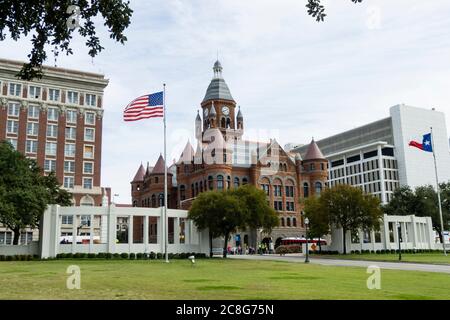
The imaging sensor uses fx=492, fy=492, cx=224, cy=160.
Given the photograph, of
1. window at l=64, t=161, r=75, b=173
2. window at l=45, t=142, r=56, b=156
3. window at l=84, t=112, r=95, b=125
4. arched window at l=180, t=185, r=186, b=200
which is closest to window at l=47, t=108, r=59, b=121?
window at l=45, t=142, r=56, b=156

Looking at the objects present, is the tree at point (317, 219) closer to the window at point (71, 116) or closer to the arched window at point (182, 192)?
the arched window at point (182, 192)

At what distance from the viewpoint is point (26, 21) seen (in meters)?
11.7

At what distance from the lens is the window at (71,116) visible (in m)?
88.6

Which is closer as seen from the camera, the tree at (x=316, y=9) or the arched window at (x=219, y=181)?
the tree at (x=316, y=9)

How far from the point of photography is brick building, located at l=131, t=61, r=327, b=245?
95.4 metres

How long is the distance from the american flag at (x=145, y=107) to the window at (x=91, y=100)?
178 ft

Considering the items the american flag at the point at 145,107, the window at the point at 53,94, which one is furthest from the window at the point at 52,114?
the american flag at the point at 145,107

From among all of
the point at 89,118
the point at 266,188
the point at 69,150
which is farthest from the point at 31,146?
the point at 266,188

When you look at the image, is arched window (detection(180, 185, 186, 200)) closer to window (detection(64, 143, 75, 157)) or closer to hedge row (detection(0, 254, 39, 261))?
window (detection(64, 143, 75, 157))

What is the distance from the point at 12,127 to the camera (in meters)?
84.8

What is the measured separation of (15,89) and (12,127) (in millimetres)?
6747

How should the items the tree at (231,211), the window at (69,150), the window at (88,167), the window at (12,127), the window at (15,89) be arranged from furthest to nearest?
the window at (88,167)
the window at (69,150)
the window at (15,89)
the window at (12,127)
the tree at (231,211)
